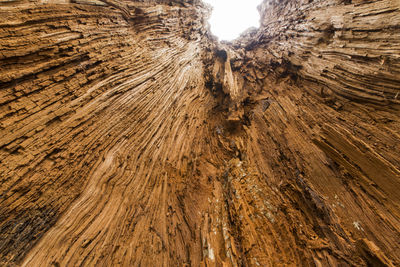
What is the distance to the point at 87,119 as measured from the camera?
5285 mm

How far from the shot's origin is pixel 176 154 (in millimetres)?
7145

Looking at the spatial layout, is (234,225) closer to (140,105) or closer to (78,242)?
(78,242)

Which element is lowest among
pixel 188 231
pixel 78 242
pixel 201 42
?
pixel 188 231

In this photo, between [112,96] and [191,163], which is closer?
[112,96]

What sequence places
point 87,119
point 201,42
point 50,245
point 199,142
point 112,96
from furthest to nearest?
point 201,42, point 199,142, point 112,96, point 87,119, point 50,245

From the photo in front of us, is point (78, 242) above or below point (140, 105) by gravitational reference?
below

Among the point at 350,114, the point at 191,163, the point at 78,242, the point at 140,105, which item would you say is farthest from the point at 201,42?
the point at 78,242

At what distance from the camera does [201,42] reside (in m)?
13.1

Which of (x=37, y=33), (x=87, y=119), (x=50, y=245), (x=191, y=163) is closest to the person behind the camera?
(x=50, y=245)

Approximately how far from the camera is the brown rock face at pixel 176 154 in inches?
157

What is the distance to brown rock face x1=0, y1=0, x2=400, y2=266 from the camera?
13.1ft

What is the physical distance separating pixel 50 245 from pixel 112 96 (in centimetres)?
472

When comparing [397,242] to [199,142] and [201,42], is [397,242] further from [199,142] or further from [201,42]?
[201,42]

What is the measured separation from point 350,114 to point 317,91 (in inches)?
71.1
